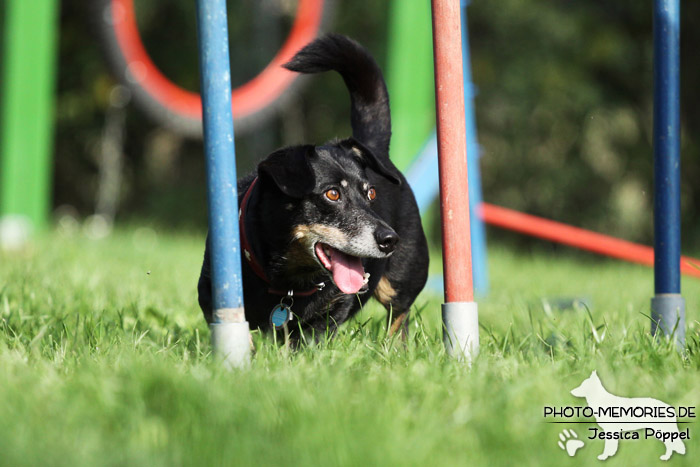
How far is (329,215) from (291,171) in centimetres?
27

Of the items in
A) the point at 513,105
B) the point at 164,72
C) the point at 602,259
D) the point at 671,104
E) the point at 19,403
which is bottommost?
the point at 602,259

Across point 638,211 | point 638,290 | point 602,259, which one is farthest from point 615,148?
point 638,290

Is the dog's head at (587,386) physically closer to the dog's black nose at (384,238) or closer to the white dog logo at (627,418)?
the white dog logo at (627,418)

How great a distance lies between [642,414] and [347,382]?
73 cm

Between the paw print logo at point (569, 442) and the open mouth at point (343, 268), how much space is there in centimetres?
112

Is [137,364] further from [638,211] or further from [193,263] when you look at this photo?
[638,211]

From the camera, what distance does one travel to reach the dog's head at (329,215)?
288cm

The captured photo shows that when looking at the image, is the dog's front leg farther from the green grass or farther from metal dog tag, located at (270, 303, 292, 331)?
metal dog tag, located at (270, 303, 292, 331)

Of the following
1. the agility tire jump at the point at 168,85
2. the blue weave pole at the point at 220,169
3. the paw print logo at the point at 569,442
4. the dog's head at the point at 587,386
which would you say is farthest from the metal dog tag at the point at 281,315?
the agility tire jump at the point at 168,85

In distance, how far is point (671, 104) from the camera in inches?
110

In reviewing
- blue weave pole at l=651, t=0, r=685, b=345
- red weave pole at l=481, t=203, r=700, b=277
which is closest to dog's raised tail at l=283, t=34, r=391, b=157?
blue weave pole at l=651, t=0, r=685, b=345

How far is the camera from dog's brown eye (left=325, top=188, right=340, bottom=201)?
10.1 ft

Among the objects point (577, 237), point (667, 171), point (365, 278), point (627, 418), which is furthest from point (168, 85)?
point (627, 418)

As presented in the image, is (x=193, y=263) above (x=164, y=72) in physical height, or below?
below
